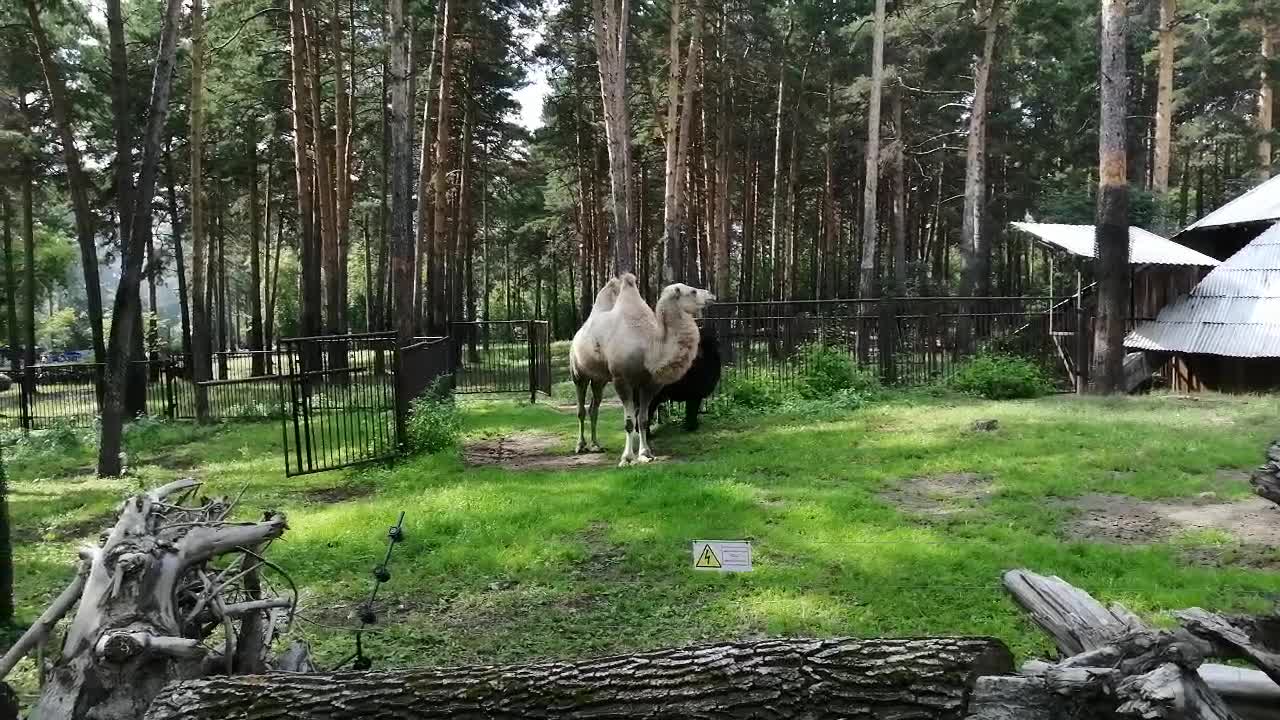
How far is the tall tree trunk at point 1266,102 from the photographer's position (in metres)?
23.9

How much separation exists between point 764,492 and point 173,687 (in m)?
6.09

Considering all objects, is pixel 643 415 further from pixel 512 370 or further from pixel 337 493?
pixel 512 370

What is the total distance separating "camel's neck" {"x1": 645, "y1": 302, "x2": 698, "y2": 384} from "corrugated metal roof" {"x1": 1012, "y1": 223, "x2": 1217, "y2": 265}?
10.2 metres

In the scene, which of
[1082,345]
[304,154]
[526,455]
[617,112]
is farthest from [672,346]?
[304,154]

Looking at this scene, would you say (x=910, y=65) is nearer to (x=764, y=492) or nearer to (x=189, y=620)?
(x=764, y=492)

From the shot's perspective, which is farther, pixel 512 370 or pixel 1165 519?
pixel 512 370

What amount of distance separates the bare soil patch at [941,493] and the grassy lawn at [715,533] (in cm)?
6

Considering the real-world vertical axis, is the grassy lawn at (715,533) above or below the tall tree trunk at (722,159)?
below

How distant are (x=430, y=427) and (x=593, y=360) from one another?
237 centimetres

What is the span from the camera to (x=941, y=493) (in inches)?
333

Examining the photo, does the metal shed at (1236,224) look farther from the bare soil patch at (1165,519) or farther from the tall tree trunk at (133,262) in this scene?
the tall tree trunk at (133,262)

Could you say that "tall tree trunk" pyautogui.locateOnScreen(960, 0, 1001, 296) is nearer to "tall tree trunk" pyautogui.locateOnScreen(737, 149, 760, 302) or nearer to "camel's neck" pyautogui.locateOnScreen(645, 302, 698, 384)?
"tall tree trunk" pyautogui.locateOnScreen(737, 149, 760, 302)

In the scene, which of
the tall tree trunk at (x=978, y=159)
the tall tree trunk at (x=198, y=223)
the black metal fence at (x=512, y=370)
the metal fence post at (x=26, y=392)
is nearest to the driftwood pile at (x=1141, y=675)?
the black metal fence at (x=512, y=370)

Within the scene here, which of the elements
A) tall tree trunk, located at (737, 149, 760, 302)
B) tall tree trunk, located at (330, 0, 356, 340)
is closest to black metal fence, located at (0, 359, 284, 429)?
tall tree trunk, located at (330, 0, 356, 340)
